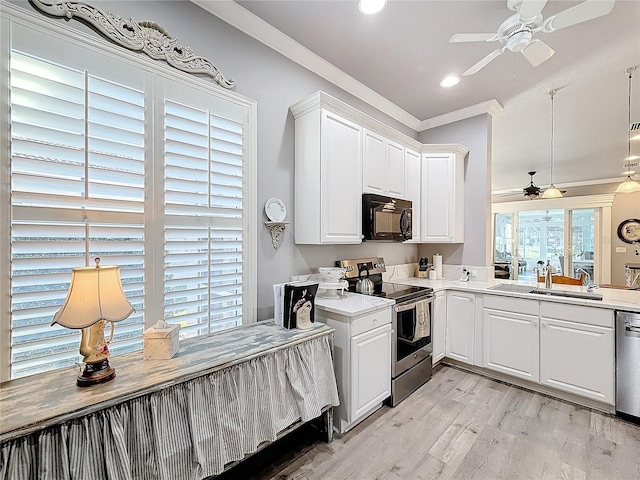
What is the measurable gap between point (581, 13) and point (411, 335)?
8.03ft

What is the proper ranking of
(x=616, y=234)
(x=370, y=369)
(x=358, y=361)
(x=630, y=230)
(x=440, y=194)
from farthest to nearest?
1. (x=616, y=234)
2. (x=630, y=230)
3. (x=440, y=194)
4. (x=370, y=369)
5. (x=358, y=361)

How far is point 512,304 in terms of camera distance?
9.16 ft

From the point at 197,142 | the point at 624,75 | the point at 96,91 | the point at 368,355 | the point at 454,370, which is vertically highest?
the point at 624,75

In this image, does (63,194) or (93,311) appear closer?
(93,311)

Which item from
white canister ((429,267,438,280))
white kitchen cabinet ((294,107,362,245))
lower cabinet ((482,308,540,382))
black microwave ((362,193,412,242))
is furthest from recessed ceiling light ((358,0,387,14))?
white canister ((429,267,438,280))

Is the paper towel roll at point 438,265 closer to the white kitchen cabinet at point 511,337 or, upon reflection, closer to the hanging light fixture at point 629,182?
the white kitchen cabinet at point 511,337

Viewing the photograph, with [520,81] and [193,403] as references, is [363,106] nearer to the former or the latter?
[520,81]

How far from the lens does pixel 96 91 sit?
152cm

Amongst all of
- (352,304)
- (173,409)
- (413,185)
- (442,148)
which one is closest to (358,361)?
(352,304)

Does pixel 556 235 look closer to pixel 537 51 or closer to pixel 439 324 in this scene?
pixel 439 324

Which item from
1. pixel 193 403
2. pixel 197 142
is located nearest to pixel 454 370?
pixel 193 403

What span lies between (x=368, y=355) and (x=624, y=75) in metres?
3.67

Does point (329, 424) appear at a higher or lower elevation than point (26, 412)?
lower

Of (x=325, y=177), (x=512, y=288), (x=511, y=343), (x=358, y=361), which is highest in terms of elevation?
(x=325, y=177)
